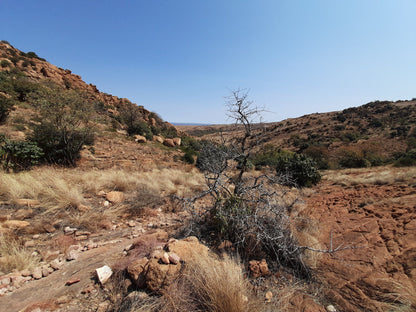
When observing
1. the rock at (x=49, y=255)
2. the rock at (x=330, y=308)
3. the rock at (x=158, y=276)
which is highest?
the rock at (x=158, y=276)

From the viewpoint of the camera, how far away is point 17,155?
634 cm

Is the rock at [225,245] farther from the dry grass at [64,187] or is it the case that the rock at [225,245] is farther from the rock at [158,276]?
the dry grass at [64,187]

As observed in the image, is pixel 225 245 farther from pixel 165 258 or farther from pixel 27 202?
pixel 27 202

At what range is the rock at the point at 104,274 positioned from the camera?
86.4 inches

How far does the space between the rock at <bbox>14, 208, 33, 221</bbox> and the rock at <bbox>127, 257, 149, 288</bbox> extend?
3244 mm

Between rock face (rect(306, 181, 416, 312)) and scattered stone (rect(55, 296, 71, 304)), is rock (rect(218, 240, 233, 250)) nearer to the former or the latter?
rock face (rect(306, 181, 416, 312))

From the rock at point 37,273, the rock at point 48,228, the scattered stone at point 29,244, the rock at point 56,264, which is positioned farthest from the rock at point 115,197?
the rock at point 37,273

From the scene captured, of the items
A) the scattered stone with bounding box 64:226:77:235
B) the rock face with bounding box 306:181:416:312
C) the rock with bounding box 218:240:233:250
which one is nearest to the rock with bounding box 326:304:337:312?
the rock face with bounding box 306:181:416:312

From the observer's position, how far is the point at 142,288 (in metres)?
2.07

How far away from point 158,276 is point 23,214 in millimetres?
3778

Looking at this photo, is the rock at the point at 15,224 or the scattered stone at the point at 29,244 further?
the rock at the point at 15,224

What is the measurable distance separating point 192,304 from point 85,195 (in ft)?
15.0

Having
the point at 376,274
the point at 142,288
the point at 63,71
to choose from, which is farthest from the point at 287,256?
the point at 63,71

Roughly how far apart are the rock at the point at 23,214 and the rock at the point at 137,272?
324 cm
